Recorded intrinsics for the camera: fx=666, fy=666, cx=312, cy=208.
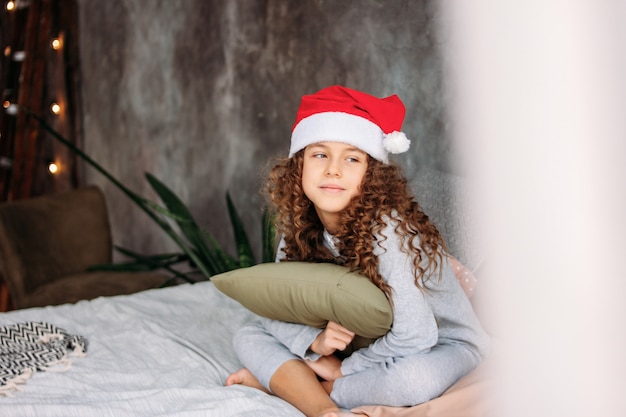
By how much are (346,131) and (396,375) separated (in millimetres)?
495

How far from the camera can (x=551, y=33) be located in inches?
14.1

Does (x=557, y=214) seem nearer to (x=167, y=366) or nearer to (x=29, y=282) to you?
(x=167, y=366)

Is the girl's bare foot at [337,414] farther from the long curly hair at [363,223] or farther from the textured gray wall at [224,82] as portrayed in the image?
the textured gray wall at [224,82]

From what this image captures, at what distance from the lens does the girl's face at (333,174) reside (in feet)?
4.53

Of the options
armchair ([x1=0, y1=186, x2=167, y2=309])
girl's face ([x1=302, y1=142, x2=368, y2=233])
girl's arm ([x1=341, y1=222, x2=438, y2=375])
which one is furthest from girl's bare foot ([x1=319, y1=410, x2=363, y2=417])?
armchair ([x1=0, y1=186, x2=167, y2=309])

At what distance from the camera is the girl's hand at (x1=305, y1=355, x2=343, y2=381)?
139 centimetres

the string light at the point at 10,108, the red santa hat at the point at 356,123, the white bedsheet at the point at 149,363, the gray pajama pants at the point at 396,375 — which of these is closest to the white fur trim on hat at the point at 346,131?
the red santa hat at the point at 356,123

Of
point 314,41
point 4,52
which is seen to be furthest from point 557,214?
point 4,52

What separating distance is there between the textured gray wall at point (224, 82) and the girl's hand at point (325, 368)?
0.97m

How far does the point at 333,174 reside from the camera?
1377 mm

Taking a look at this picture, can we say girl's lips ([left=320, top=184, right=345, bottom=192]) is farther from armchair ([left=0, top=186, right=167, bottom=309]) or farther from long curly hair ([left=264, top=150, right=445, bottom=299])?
armchair ([left=0, top=186, right=167, bottom=309])

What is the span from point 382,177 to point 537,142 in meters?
1.03

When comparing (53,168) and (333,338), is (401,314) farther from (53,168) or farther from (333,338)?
(53,168)

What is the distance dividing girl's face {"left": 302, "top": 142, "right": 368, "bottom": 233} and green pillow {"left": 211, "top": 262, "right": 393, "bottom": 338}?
144mm
